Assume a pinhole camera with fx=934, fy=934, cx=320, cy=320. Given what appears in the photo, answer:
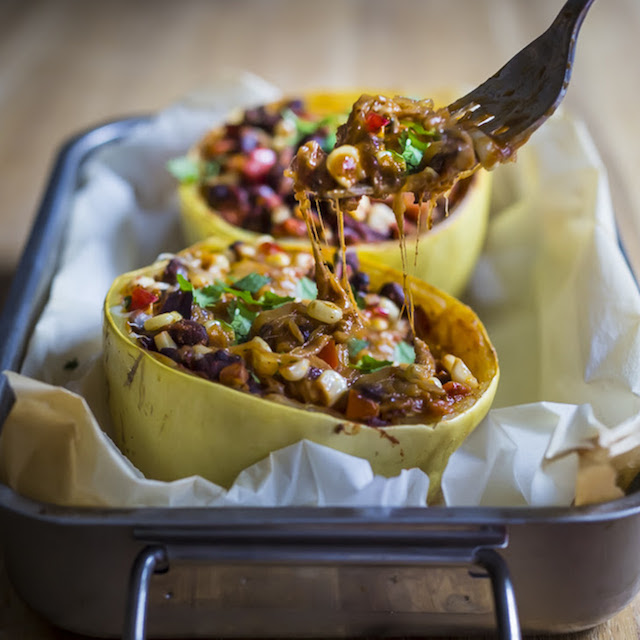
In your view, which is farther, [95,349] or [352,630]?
[95,349]

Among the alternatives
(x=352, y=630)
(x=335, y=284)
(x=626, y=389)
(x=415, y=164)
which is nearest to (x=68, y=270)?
(x=335, y=284)

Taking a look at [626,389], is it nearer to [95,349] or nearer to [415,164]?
[415,164]

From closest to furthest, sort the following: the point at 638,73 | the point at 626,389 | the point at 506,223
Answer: the point at 626,389 < the point at 506,223 < the point at 638,73

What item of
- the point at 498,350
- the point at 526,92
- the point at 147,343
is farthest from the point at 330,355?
the point at 498,350

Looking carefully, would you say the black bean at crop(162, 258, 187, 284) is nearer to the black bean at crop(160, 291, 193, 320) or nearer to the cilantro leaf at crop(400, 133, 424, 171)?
the black bean at crop(160, 291, 193, 320)

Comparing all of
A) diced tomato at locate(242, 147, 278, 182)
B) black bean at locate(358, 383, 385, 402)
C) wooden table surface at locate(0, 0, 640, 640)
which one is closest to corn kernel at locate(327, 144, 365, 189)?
black bean at locate(358, 383, 385, 402)

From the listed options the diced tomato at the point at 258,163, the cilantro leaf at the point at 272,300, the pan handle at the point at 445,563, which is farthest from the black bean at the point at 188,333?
the diced tomato at the point at 258,163
